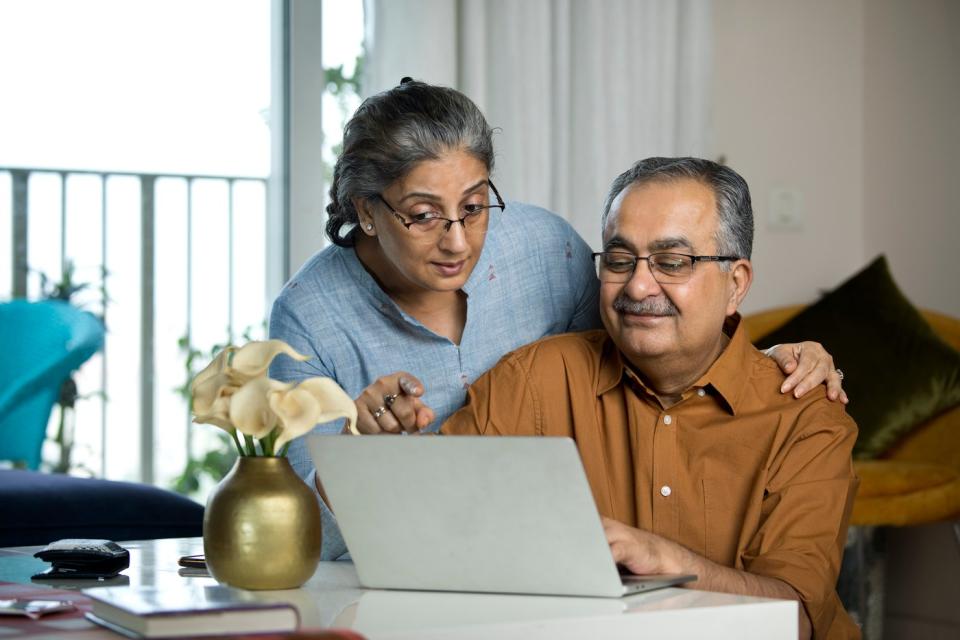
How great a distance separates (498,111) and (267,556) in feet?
7.63

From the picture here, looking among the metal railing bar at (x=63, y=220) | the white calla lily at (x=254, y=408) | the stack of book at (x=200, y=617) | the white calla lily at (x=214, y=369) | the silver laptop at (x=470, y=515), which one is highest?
the metal railing bar at (x=63, y=220)

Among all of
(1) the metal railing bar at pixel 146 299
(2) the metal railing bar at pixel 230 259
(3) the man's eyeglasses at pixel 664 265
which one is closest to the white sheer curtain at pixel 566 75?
(2) the metal railing bar at pixel 230 259

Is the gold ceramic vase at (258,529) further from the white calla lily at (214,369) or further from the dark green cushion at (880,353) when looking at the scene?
the dark green cushion at (880,353)

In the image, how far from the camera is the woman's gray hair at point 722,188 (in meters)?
1.84

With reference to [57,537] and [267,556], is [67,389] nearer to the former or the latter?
[57,537]

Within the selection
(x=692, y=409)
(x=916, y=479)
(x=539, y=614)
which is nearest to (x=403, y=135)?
(x=692, y=409)

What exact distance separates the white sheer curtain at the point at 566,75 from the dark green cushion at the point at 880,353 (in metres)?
0.63

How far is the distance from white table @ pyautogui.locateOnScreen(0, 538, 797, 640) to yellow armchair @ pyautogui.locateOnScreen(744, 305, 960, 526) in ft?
5.95

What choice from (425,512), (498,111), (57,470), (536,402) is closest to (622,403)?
(536,402)

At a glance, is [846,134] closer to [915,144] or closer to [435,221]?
[915,144]

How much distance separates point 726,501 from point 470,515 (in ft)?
1.93

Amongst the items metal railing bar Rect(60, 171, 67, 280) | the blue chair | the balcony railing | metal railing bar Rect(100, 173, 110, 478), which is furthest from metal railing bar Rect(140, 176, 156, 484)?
the blue chair

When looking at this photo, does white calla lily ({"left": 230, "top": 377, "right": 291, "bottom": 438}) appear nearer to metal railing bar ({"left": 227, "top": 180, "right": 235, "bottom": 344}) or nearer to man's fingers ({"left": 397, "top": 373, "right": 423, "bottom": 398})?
man's fingers ({"left": 397, "top": 373, "right": 423, "bottom": 398})

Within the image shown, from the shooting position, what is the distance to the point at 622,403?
1901 millimetres
